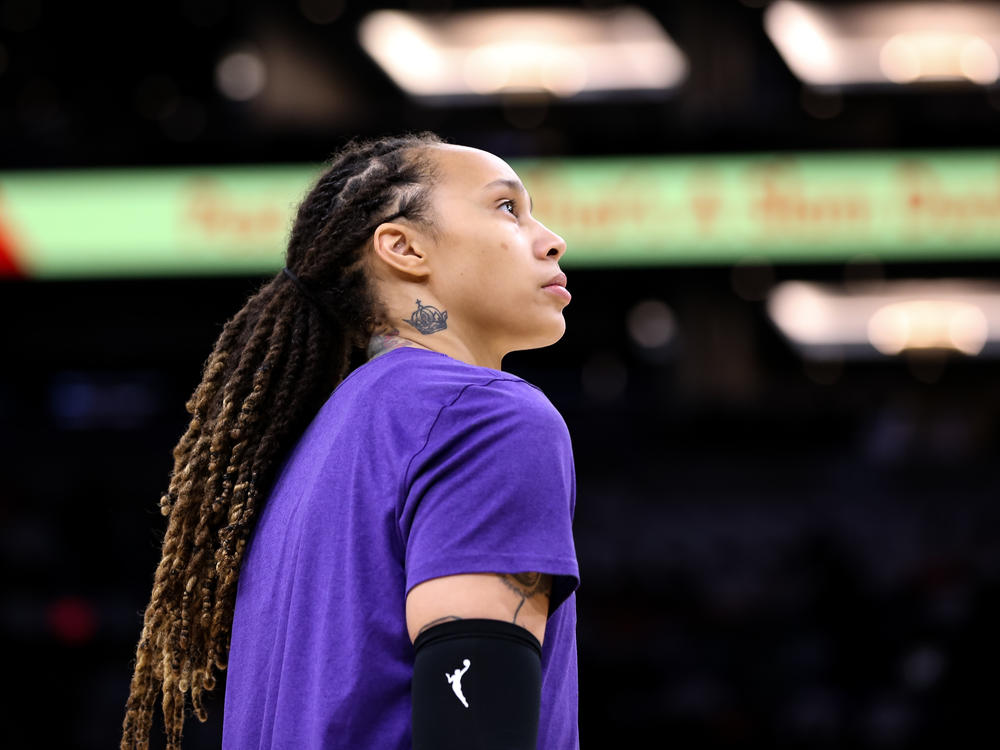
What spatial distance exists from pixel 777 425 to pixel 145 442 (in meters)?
4.33

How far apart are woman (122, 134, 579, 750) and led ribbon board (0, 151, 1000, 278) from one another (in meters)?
5.62

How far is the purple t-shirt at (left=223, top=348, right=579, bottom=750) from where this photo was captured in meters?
1.21

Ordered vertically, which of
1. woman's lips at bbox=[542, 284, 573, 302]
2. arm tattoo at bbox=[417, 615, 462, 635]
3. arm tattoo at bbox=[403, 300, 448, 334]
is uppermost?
woman's lips at bbox=[542, 284, 573, 302]

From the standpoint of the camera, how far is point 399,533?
1.28 m

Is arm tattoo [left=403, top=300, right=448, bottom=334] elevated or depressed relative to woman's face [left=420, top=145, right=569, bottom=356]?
depressed

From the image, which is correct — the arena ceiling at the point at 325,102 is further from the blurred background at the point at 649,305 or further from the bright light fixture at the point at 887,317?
the bright light fixture at the point at 887,317

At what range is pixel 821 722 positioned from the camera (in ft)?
20.8

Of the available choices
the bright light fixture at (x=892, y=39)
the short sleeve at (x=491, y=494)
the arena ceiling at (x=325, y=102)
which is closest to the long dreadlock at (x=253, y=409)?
the short sleeve at (x=491, y=494)

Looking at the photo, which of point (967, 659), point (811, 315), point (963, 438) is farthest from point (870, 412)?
point (967, 659)

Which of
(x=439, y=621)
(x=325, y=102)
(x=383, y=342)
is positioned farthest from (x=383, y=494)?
(x=325, y=102)

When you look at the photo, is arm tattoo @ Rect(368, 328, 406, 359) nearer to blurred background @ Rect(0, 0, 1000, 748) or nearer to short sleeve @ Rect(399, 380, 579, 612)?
short sleeve @ Rect(399, 380, 579, 612)

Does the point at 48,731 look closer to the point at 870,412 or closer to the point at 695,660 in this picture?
the point at 695,660

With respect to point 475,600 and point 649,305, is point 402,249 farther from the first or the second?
point 649,305

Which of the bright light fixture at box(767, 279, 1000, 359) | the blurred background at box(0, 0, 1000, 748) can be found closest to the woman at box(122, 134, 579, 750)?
the blurred background at box(0, 0, 1000, 748)
